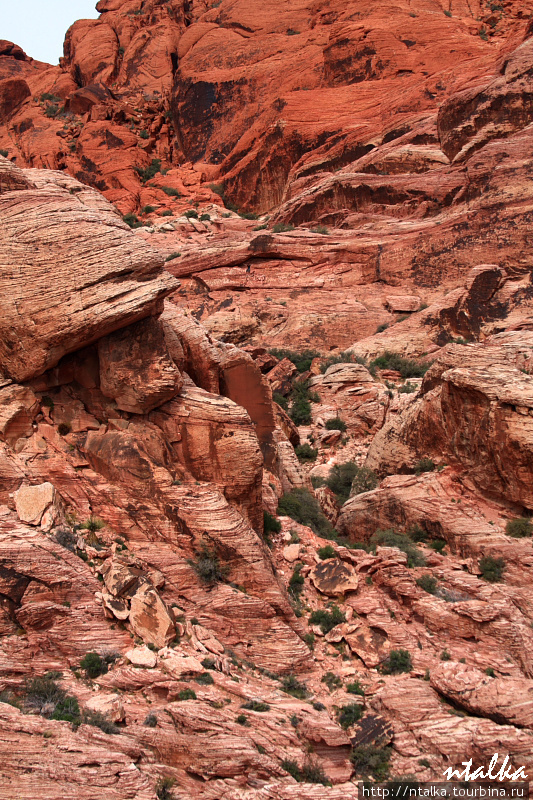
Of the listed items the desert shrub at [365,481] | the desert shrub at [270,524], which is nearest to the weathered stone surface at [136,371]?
the desert shrub at [270,524]

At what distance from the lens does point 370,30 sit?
5503 centimetres

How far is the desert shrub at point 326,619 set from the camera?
12.8m

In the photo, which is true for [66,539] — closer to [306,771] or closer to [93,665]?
[93,665]

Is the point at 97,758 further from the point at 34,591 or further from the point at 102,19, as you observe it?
the point at 102,19

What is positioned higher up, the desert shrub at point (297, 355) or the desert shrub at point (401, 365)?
the desert shrub at point (297, 355)

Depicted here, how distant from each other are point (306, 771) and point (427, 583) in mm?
5875

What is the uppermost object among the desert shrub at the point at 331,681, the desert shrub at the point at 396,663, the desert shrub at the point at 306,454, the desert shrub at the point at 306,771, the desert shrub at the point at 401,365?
the desert shrub at the point at 401,365

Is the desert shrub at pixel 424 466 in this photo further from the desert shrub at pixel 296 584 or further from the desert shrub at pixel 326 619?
the desert shrub at pixel 326 619

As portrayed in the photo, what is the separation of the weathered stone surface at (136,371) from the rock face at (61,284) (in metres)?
0.44

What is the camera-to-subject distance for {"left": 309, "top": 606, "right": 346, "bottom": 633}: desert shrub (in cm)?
1279

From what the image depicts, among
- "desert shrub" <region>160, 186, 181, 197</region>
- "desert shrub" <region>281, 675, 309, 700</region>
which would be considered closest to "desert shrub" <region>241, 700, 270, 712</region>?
"desert shrub" <region>281, 675, 309, 700</region>

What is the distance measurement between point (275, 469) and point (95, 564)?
327 inches

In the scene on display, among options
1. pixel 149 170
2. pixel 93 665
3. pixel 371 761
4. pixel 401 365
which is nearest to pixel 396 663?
pixel 371 761

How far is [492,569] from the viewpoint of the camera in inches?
580
